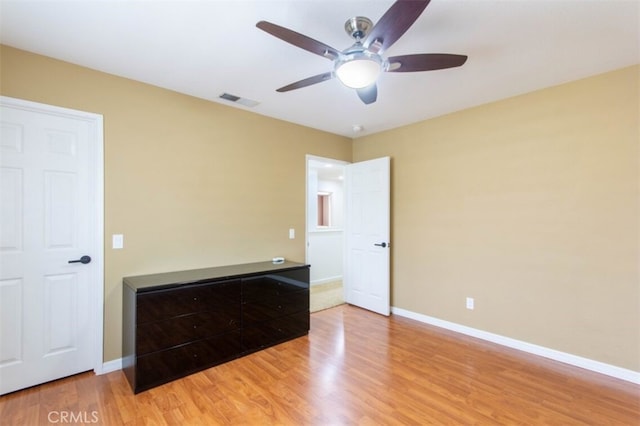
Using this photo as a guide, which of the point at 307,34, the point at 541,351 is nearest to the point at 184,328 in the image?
the point at 307,34

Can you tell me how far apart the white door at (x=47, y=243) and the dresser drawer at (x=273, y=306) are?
1.25m

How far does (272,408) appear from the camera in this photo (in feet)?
6.93

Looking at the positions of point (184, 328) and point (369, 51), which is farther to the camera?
point (184, 328)

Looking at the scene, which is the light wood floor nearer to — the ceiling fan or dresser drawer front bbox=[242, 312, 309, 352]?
dresser drawer front bbox=[242, 312, 309, 352]

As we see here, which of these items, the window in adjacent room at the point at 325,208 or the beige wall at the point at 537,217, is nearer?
the beige wall at the point at 537,217

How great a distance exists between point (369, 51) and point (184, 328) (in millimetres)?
2522

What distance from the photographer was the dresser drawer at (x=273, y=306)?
2939mm

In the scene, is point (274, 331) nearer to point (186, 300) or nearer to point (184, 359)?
point (184, 359)

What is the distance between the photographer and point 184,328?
2535 mm

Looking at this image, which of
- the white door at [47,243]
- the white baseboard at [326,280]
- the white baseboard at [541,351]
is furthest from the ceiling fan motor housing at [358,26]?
the white baseboard at [326,280]

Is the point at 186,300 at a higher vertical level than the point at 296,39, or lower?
lower

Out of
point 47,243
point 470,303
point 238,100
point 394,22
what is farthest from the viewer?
point 470,303

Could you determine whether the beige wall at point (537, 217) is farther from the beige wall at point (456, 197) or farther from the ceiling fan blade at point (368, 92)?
the ceiling fan blade at point (368, 92)

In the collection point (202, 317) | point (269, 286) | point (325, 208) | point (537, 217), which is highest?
point (325, 208)
